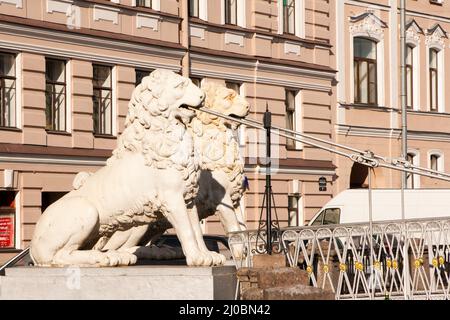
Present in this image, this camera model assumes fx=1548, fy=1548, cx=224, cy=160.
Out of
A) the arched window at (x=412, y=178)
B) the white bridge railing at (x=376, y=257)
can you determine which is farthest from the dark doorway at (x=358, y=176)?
the white bridge railing at (x=376, y=257)

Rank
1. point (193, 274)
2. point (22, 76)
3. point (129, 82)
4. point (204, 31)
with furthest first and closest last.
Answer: point (204, 31) < point (129, 82) < point (22, 76) < point (193, 274)

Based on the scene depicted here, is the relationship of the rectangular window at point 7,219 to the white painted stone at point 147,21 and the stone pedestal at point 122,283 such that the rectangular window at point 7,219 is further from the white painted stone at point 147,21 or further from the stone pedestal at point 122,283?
the stone pedestal at point 122,283

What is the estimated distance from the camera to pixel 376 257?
62.8ft

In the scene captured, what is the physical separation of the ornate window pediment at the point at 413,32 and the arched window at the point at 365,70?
63.3 inches

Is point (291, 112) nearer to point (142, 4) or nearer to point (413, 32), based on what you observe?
point (142, 4)

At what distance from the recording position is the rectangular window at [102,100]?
33375 millimetres

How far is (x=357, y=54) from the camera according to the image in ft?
144

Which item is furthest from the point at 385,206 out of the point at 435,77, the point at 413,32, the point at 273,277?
the point at 273,277

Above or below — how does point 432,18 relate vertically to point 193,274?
above

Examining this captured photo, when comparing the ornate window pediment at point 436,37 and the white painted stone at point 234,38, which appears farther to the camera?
the ornate window pediment at point 436,37

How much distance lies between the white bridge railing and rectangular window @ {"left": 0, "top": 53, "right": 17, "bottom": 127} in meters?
12.9

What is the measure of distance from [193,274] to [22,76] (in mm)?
18191
